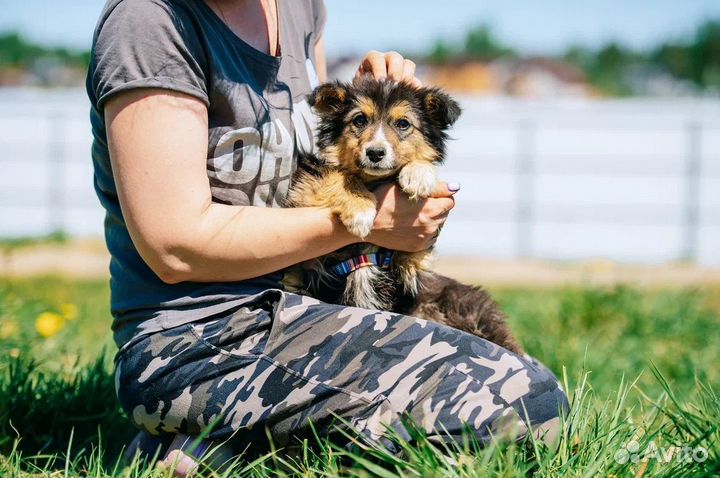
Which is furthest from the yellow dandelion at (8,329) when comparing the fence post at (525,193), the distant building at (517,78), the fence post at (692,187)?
the distant building at (517,78)

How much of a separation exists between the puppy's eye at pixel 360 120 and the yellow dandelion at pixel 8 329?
2.02 m

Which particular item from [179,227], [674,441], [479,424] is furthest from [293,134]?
[674,441]

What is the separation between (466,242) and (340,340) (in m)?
12.3

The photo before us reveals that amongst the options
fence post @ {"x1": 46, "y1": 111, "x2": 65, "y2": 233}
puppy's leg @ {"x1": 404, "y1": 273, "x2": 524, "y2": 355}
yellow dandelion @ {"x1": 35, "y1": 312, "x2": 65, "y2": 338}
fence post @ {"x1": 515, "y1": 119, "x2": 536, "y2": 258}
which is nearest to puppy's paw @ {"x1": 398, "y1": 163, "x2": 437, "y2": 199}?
puppy's leg @ {"x1": 404, "y1": 273, "x2": 524, "y2": 355}

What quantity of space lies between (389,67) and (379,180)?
480mm

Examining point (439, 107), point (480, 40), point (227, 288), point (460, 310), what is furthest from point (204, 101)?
point (480, 40)

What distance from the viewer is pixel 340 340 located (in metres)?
2.62

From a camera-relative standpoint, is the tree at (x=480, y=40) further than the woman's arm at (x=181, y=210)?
Yes

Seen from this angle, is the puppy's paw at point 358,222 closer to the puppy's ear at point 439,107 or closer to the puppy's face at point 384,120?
the puppy's face at point 384,120

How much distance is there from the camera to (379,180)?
333 centimetres

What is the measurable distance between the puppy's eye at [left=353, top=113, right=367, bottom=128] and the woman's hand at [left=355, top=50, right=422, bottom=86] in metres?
0.17

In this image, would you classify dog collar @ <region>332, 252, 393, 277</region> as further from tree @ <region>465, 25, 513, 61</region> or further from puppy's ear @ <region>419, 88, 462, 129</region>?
tree @ <region>465, 25, 513, 61</region>

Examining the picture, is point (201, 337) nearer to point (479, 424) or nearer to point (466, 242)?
point (479, 424)

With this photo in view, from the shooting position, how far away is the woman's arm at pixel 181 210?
8.06 ft
